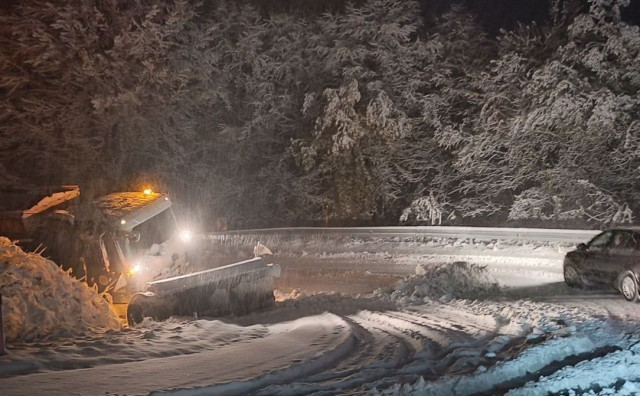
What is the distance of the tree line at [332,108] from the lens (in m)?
26.7

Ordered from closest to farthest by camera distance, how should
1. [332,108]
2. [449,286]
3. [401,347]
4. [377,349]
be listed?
[377,349] < [401,347] < [449,286] < [332,108]

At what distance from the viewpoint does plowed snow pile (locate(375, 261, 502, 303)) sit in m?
13.7

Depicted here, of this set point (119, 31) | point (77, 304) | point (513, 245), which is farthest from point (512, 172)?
point (77, 304)

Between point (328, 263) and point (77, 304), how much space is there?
43.9ft

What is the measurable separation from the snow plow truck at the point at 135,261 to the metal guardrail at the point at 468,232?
10956 mm

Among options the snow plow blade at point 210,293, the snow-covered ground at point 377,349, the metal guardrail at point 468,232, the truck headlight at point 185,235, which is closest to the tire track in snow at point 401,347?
the snow-covered ground at point 377,349

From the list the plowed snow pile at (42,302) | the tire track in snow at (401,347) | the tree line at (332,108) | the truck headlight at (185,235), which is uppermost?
the tree line at (332,108)

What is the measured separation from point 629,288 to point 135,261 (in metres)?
9.01

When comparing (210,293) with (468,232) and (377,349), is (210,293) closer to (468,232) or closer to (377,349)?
(377,349)

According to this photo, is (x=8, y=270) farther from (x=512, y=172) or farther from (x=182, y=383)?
(x=512, y=172)

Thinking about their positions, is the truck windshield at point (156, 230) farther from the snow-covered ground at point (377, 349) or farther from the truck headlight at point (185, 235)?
the snow-covered ground at point (377, 349)

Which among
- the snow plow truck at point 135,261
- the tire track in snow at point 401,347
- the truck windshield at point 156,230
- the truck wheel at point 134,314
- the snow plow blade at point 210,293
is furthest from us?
the truck windshield at point 156,230

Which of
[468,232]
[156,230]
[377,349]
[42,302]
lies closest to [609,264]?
[377,349]

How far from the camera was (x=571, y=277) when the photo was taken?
1488cm
